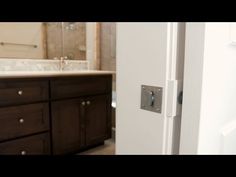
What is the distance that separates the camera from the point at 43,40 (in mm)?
2484

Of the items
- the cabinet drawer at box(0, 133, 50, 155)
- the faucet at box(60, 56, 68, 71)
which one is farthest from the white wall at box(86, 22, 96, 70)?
the cabinet drawer at box(0, 133, 50, 155)

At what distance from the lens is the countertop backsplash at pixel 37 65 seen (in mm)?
2124

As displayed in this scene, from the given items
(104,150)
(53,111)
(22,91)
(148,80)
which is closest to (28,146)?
(53,111)

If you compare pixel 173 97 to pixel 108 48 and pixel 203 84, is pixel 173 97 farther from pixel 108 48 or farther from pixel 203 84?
pixel 108 48

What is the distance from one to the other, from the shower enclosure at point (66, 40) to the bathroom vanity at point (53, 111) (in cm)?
63

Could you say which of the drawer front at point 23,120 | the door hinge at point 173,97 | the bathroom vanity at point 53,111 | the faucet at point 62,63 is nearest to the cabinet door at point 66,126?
the bathroom vanity at point 53,111

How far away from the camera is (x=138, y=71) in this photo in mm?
520

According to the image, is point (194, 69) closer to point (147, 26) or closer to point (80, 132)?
point (147, 26)

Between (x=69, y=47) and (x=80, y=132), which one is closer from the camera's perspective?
(x=80, y=132)

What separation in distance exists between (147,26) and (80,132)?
187cm

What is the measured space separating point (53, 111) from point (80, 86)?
0.37 meters
